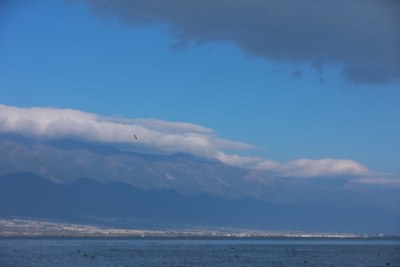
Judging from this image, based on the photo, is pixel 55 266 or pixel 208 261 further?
pixel 208 261

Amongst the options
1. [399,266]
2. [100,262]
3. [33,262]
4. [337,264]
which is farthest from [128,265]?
[399,266]

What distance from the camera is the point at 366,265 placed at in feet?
272

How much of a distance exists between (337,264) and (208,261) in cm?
1591

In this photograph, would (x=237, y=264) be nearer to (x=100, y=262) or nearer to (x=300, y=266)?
(x=300, y=266)

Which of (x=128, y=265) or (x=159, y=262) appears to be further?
(x=159, y=262)

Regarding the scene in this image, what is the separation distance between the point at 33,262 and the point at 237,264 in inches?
954

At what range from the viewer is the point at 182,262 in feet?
279

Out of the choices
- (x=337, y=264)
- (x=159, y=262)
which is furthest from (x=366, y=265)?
(x=159, y=262)

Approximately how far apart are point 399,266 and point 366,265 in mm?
3771

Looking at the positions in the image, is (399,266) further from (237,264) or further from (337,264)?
(237,264)

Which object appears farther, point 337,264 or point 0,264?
point 337,264

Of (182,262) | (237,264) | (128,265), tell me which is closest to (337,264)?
(237,264)

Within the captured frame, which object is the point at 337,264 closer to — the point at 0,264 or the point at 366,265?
the point at 366,265

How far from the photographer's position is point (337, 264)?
84.2 m
